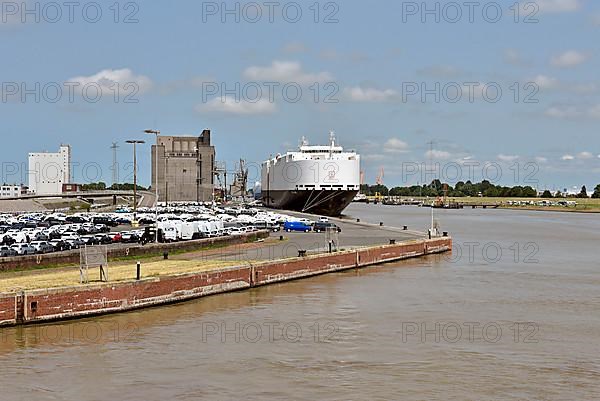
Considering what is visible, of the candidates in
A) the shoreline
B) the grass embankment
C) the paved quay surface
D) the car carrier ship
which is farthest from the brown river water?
the car carrier ship

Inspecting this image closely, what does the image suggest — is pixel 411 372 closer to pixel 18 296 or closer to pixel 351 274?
pixel 18 296

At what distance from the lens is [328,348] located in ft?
72.2

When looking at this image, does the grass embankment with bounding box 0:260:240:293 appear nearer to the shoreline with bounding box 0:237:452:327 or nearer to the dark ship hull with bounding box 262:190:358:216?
the shoreline with bounding box 0:237:452:327

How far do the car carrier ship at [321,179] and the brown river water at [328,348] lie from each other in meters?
58.8

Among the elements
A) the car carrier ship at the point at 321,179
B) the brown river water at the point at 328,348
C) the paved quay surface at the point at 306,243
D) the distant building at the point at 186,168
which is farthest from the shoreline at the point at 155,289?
the distant building at the point at 186,168

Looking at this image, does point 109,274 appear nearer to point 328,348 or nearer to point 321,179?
point 328,348

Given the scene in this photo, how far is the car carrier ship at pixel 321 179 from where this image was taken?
93.8 m

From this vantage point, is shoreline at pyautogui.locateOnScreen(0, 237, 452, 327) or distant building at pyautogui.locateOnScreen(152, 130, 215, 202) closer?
shoreline at pyautogui.locateOnScreen(0, 237, 452, 327)

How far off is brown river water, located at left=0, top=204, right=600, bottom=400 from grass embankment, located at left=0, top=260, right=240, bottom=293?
200cm

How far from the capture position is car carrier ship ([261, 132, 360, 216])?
93812mm

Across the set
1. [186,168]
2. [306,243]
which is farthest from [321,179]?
[186,168]

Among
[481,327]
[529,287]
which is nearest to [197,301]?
[481,327]

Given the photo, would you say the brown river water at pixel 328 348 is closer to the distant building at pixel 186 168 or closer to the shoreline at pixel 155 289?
the shoreline at pixel 155 289

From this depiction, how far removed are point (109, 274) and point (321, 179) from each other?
65.5 meters
